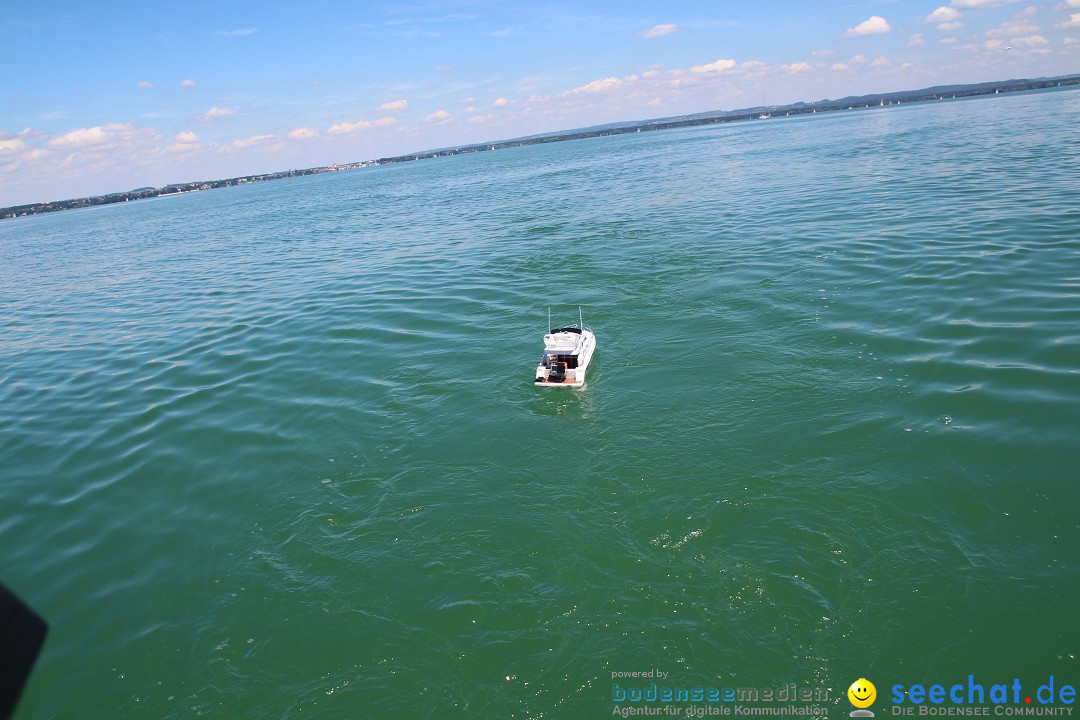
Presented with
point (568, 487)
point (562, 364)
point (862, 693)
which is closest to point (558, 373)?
point (562, 364)

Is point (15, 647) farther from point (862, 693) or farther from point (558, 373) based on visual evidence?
point (558, 373)

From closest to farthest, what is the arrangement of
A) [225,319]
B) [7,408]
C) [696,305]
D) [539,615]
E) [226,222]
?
1. [539,615]
2. [7,408]
3. [696,305]
4. [225,319]
5. [226,222]

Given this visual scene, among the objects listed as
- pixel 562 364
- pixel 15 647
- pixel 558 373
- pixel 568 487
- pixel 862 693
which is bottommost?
pixel 862 693

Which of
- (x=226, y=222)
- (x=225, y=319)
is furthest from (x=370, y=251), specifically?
(x=226, y=222)

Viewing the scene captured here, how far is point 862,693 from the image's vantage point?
9.91 metres

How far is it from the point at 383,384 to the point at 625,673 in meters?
15.4

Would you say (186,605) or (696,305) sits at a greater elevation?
(696,305)

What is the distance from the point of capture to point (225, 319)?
33.8 meters

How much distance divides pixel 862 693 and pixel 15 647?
11.9 m

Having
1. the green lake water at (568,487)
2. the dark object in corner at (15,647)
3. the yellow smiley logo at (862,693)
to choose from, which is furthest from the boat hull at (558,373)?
the dark object in corner at (15,647)

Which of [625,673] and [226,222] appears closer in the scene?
[625,673]

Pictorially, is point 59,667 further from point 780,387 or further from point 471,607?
point 780,387

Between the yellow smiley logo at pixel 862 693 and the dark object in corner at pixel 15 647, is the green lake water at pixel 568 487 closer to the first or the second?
the yellow smiley logo at pixel 862 693

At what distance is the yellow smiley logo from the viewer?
32.2ft
